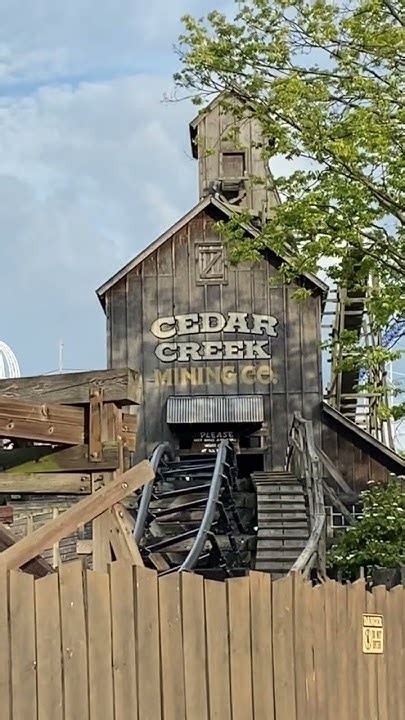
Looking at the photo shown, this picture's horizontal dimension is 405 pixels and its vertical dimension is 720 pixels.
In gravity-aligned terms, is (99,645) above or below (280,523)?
below

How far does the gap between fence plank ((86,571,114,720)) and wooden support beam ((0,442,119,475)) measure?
1.72 m

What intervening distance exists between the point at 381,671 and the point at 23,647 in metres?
3.57

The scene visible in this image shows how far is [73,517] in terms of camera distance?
604 centimetres

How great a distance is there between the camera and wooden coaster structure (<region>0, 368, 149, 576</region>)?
634cm

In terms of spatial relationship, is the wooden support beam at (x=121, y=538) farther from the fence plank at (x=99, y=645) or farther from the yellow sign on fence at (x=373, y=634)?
the fence plank at (x=99, y=645)

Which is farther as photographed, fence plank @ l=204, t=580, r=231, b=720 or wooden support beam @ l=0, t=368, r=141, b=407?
wooden support beam @ l=0, t=368, r=141, b=407

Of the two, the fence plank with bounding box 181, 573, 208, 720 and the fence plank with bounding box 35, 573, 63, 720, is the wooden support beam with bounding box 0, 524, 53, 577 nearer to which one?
the fence plank with bounding box 181, 573, 208, 720

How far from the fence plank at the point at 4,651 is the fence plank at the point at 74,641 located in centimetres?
27

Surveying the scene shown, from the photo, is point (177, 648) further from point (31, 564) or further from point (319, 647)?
point (319, 647)

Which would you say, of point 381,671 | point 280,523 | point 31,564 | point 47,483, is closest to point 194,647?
point 31,564

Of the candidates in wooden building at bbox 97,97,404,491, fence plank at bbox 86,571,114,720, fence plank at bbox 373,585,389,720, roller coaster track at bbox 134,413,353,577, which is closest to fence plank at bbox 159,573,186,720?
fence plank at bbox 86,571,114,720

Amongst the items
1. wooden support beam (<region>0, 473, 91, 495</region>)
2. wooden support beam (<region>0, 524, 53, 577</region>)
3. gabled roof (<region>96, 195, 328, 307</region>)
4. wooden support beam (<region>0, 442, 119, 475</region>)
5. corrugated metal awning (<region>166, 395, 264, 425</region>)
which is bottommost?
wooden support beam (<region>0, 524, 53, 577</region>)

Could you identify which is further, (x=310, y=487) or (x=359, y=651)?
(x=310, y=487)

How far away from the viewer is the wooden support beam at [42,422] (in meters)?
6.27
